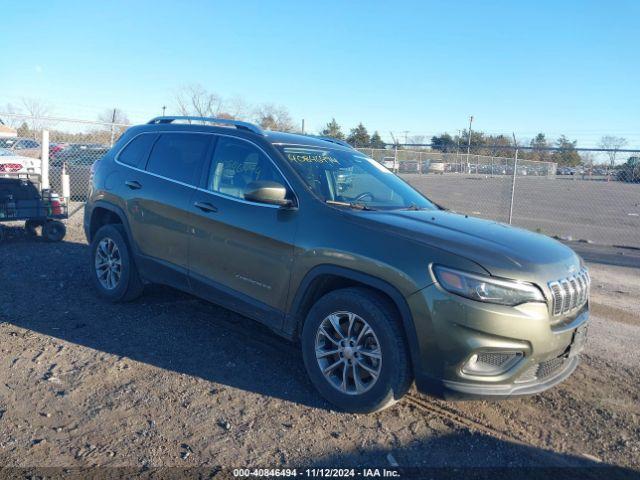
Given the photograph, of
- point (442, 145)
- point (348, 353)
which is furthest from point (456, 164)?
point (348, 353)

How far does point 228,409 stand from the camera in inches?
153

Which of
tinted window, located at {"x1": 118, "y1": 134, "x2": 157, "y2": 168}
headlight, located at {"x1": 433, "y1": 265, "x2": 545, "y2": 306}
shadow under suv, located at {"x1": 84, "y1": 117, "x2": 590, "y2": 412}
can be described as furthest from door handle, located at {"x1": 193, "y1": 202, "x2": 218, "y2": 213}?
headlight, located at {"x1": 433, "y1": 265, "x2": 545, "y2": 306}

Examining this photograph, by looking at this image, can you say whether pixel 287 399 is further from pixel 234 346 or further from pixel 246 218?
pixel 246 218

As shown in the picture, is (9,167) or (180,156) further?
(9,167)

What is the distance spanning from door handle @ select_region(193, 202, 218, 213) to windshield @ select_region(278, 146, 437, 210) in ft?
2.51

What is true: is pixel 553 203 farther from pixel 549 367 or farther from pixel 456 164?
pixel 549 367

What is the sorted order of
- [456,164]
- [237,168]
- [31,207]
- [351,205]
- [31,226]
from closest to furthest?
[351,205], [237,168], [31,207], [31,226], [456,164]

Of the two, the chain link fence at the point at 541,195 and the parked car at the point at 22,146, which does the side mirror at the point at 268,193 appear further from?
the parked car at the point at 22,146

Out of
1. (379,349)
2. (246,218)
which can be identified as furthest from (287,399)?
(246,218)

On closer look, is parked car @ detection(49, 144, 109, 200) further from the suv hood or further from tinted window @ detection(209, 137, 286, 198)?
the suv hood

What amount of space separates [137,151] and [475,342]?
4.06 metres

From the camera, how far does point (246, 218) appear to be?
452cm

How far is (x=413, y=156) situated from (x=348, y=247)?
25013 mm

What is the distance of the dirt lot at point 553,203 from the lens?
1333 cm
